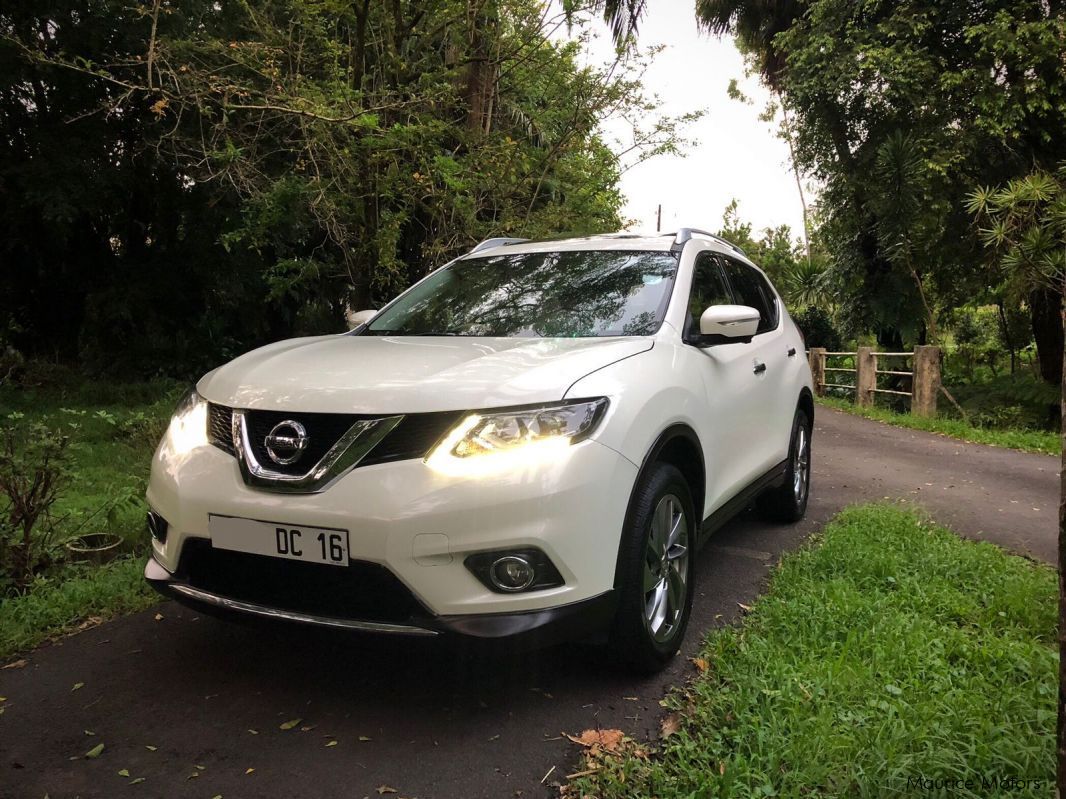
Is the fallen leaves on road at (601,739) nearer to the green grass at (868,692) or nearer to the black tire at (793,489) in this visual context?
the green grass at (868,692)

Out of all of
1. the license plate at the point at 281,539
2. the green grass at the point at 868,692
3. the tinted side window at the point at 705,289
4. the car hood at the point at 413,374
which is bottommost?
the green grass at the point at 868,692

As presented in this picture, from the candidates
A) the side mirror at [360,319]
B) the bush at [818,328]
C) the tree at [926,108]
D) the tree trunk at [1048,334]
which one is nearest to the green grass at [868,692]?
the side mirror at [360,319]

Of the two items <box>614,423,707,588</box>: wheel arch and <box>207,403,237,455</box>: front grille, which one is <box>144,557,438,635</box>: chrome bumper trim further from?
<box>614,423,707,588</box>: wheel arch

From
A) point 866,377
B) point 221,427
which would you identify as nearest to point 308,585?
point 221,427

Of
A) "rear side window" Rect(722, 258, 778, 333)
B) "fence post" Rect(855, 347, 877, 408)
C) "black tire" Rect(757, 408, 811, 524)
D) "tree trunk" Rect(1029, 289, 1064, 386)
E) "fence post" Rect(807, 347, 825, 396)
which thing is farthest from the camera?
"fence post" Rect(807, 347, 825, 396)

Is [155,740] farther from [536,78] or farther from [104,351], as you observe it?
[104,351]

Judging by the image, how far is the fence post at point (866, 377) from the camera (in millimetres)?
14305

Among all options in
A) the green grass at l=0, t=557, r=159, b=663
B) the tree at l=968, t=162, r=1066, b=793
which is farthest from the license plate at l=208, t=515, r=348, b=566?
the tree at l=968, t=162, r=1066, b=793

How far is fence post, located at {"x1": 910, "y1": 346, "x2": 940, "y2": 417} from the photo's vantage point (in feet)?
40.1

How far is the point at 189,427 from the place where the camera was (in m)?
2.78

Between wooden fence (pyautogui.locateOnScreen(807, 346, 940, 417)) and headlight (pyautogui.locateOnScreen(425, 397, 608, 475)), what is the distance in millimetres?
8303

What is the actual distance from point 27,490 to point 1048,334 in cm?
1559

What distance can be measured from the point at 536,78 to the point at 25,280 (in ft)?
35.7

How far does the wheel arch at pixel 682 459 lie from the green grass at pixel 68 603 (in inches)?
99.8
